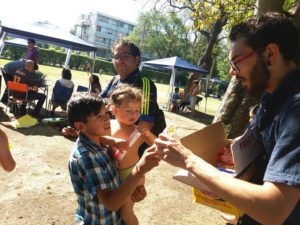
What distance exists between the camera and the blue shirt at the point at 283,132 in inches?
54.1

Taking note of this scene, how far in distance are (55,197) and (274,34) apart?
3874 mm

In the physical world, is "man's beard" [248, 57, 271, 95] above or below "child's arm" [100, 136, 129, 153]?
above

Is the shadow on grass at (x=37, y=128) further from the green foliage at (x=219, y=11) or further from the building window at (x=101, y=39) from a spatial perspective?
the building window at (x=101, y=39)

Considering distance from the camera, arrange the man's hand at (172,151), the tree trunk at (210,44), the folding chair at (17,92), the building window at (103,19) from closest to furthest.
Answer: the man's hand at (172,151)
the folding chair at (17,92)
the tree trunk at (210,44)
the building window at (103,19)

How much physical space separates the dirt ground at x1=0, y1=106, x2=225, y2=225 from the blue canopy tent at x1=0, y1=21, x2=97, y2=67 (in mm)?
6215

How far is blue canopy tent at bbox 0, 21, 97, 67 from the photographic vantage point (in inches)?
456

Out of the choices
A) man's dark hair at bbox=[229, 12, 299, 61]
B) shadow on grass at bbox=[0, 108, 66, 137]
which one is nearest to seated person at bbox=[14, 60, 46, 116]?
shadow on grass at bbox=[0, 108, 66, 137]

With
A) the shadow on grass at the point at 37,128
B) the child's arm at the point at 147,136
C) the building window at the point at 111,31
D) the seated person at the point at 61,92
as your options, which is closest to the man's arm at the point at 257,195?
the child's arm at the point at 147,136

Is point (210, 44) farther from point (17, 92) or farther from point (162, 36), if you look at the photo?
point (162, 36)

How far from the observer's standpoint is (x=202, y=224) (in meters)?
4.52

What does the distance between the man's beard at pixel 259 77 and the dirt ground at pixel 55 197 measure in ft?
9.82

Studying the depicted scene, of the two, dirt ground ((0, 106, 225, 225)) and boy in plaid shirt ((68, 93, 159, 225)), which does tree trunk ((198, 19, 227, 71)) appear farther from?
boy in plaid shirt ((68, 93, 159, 225))

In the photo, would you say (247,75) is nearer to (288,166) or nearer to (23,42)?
(288,166)

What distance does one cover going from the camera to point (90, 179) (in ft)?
6.43
